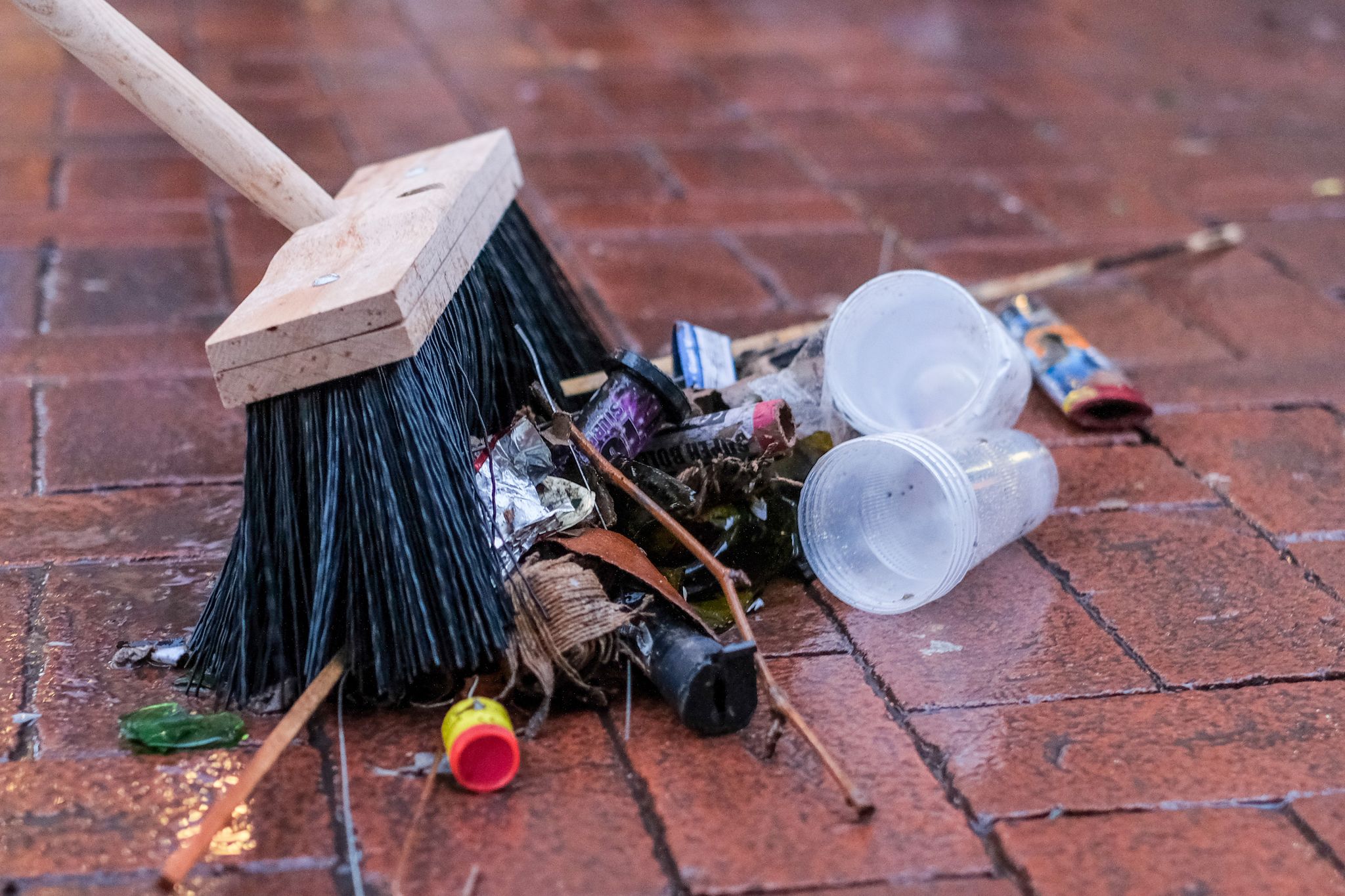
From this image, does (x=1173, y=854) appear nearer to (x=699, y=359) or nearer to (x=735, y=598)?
(x=735, y=598)

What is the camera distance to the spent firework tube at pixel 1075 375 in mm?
2066

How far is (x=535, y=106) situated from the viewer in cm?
342

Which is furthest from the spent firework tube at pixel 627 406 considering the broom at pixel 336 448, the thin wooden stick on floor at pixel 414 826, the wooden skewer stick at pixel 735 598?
the thin wooden stick on floor at pixel 414 826

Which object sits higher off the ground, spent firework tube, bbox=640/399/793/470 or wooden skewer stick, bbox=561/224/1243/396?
spent firework tube, bbox=640/399/793/470

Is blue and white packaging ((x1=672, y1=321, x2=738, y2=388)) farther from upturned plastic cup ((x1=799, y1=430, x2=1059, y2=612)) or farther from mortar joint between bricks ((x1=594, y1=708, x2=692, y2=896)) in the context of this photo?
mortar joint between bricks ((x1=594, y1=708, x2=692, y2=896))

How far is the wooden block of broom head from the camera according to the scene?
130 centimetres

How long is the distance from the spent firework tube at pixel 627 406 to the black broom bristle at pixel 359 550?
0.21 metres

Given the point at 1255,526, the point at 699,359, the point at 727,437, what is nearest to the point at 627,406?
the point at 727,437

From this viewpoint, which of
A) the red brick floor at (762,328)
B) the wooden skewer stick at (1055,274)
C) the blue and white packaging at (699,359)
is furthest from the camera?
the wooden skewer stick at (1055,274)

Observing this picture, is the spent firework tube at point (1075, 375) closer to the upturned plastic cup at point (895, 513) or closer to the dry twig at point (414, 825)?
the upturned plastic cup at point (895, 513)

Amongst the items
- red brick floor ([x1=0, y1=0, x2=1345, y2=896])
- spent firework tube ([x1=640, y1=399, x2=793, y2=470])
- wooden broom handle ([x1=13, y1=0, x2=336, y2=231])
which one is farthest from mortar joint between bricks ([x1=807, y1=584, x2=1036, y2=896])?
wooden broom handle ([x1=13, y1=0, x2=336, y2=231])

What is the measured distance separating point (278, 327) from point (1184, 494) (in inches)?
52.0

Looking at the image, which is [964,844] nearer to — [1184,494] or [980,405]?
[980,405]

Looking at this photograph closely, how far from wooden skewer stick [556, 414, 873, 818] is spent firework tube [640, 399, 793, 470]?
0.35 feet
